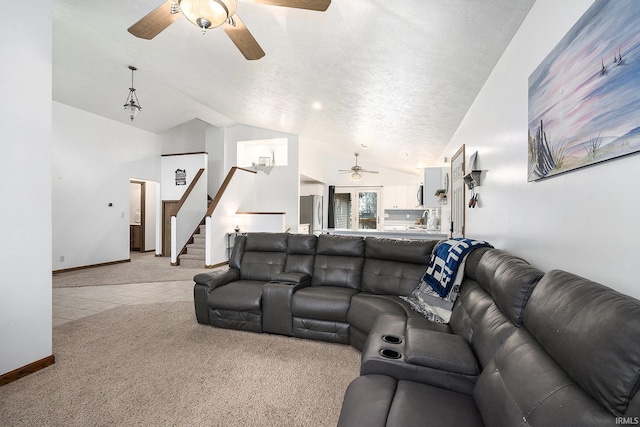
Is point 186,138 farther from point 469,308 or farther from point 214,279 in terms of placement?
point 469,308

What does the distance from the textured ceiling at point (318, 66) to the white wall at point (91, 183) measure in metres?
0.42

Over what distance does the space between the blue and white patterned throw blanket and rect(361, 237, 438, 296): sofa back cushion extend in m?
0.28

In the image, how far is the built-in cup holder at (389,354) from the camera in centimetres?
150

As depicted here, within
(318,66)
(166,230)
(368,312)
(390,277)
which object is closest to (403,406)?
(368,312)

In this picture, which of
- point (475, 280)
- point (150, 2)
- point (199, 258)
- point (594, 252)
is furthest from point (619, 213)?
point (199, 258)

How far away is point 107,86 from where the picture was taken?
579 cm

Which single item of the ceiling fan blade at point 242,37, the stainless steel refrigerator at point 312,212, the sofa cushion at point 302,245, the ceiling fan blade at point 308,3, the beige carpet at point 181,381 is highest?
the ceiling fan blade at point 242,37

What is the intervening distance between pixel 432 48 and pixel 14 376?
13.0 feet

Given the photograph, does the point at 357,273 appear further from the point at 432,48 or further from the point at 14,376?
the point at 14,376

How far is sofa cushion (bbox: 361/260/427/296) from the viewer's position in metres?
2.89

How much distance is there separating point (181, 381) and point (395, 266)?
6.80 feet

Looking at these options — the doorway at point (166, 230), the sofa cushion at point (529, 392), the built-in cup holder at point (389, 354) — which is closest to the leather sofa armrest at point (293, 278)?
the built-in cup holder at point (389, 354)

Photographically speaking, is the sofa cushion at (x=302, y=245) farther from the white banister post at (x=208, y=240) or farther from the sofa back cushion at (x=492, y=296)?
the white banister post at (x=208, y=240)

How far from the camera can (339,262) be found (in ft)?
10.8
